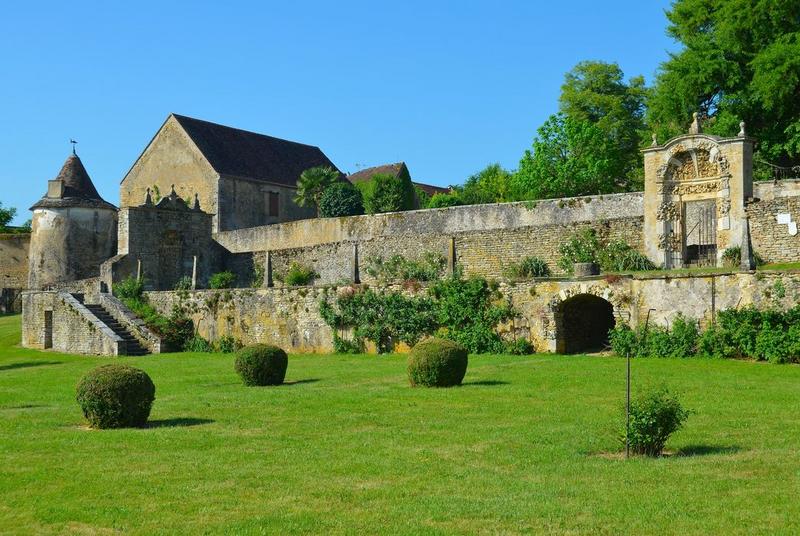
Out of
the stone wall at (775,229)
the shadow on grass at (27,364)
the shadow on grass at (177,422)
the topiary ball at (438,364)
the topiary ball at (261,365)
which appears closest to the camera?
the shadow on grass at (177,422)

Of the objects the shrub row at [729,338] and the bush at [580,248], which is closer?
the shrub row at [729,338]

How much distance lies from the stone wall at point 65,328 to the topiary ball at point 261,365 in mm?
12787

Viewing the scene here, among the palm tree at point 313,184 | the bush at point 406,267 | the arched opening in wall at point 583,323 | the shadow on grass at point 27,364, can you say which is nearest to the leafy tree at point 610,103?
the palm tree at point 313,184

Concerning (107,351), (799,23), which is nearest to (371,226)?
(107,351)

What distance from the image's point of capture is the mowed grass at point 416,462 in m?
9.30

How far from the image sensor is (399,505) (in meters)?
9.82

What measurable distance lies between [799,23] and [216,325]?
23.8 meters

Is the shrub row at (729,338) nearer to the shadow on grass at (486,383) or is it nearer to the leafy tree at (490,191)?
the shadow on grass at (486,383)

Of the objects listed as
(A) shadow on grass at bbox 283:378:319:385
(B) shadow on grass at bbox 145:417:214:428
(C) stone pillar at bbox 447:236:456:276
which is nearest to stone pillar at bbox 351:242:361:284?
(C) stone pillar at bbox 447:236:456:276

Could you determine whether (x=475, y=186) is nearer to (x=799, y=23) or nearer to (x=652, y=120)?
(x=652, y=120)

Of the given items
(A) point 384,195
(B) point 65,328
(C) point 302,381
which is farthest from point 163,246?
(C) point 302,381

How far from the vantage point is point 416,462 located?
1190cm

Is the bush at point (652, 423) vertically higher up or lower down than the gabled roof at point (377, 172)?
lower down

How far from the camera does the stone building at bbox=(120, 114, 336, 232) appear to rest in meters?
50.7
